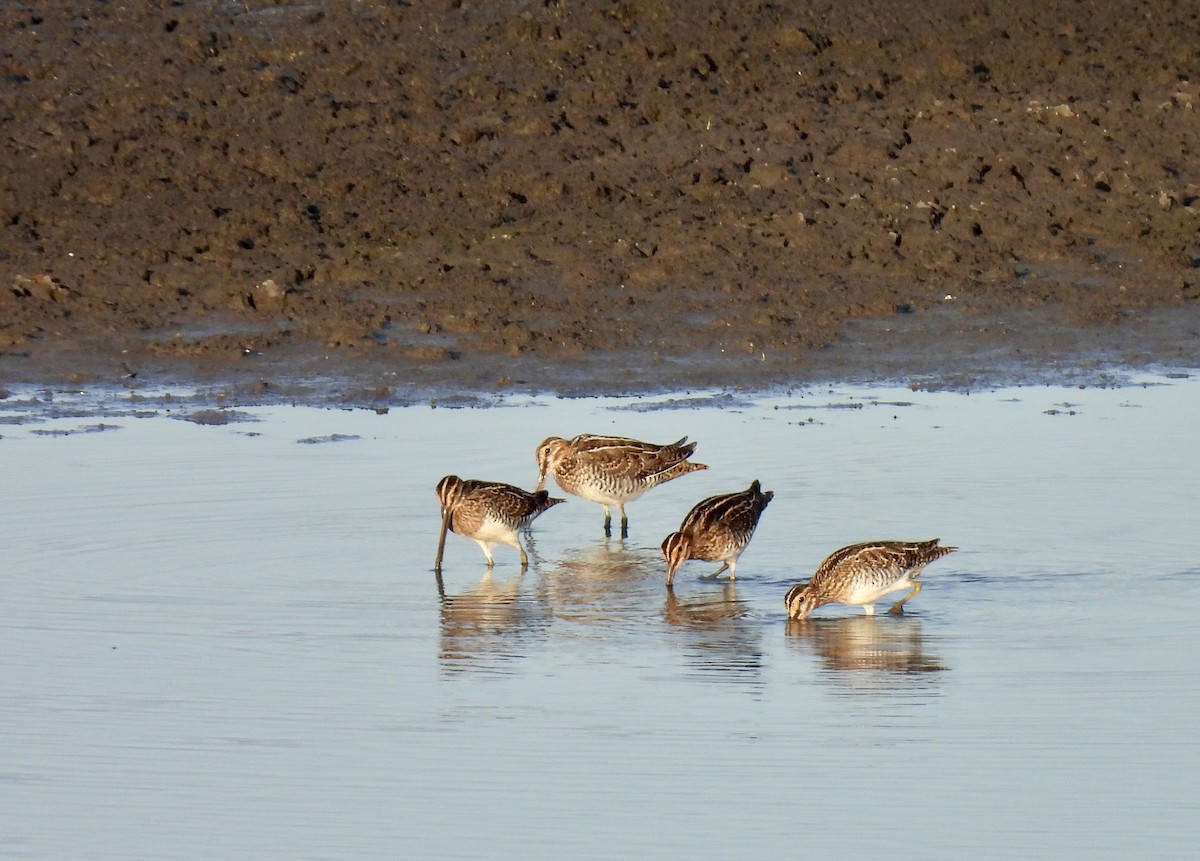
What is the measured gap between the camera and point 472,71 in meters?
18.5

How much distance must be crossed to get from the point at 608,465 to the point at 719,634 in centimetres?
267

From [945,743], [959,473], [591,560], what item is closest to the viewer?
[945,743]

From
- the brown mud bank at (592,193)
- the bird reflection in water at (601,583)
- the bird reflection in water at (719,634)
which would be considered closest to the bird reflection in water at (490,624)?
the bird reflection in water at (601,583)

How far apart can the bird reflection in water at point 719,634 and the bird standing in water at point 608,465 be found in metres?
1.55

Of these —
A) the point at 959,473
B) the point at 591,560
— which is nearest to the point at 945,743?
the point at 591,560

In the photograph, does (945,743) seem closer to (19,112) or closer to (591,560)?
(591,560)

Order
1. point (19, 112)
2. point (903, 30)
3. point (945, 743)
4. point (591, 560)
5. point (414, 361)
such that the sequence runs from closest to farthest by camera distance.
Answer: point (945, 743) < point (591, 560) < point (414, 361) < point (19, 112) < point (903, 30)

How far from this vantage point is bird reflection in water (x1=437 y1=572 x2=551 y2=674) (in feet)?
27.6

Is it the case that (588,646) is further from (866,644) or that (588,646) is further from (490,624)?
(866,644)

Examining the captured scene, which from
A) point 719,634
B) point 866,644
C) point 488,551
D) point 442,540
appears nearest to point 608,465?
point 488,551

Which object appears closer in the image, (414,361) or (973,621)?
(973,621)

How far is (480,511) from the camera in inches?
410

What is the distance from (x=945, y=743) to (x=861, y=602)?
214 centimetres

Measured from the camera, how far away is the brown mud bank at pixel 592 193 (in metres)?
15.1
